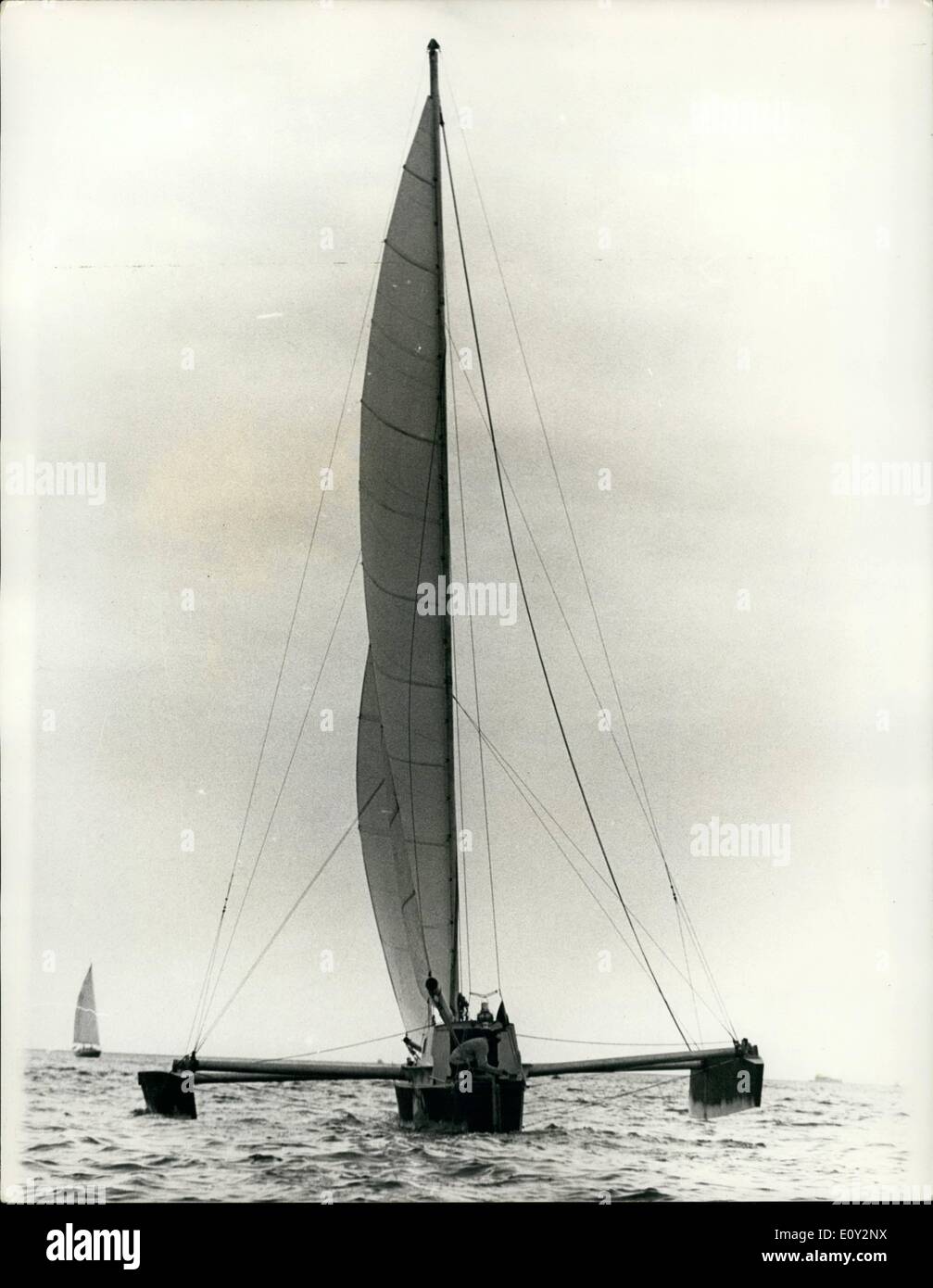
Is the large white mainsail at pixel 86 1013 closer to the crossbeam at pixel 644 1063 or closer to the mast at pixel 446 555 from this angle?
the mast at pixel 446 555

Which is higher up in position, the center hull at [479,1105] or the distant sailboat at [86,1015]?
the distant sailboat at [86,1015]

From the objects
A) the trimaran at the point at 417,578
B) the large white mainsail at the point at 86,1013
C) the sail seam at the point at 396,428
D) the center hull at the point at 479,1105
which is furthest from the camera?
the sail seam at the point at 396,428

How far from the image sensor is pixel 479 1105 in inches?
867

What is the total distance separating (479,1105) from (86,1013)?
5.46 metres

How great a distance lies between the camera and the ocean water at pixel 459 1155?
19.6 m

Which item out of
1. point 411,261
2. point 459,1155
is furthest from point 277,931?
point 411,261

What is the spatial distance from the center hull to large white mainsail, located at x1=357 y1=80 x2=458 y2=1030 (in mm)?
1739

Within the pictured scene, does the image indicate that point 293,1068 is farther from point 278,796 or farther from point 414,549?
point 414,549

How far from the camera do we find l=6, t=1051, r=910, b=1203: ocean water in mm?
19562

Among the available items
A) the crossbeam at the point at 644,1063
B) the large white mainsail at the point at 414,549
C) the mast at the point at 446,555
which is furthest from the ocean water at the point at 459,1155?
the large white mainsail at the point at 414,549

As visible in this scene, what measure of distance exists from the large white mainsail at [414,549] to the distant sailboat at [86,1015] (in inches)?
168
